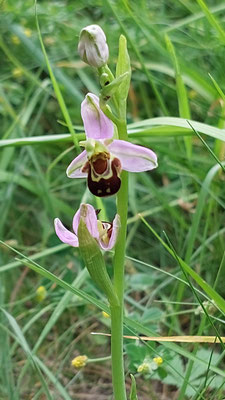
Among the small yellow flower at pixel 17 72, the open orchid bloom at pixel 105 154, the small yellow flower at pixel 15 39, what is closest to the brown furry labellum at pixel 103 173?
the open orchid bloom at pixel 105 154

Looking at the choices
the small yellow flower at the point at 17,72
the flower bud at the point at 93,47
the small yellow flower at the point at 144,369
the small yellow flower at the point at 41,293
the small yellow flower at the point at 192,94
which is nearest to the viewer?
the flower bud at the point at 93,47

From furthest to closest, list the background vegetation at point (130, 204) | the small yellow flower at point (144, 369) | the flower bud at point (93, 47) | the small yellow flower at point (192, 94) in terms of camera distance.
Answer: the small yellow flower at point (192, 94), the background vegetation at point (130, 204), the small yellow flower at point (144, 369), the flower bud at point (93, 47)

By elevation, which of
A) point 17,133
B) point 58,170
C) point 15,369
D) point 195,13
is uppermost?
point 195,13

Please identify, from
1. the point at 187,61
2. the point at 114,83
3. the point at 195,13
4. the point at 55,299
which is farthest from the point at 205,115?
the point at 114,83

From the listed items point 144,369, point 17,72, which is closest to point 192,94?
point 17,72

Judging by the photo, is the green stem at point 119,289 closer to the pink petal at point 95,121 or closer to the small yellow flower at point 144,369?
the pink petal at point 95,121

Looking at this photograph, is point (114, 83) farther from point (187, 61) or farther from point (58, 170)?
point (58, 170)

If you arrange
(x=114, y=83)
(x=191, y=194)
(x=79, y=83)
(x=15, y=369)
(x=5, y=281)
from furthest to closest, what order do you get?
(x=79, y=83)
(x=191, y=194)
(x=5, y=281)
(x=15, y=369)
(x=114, y=83)
